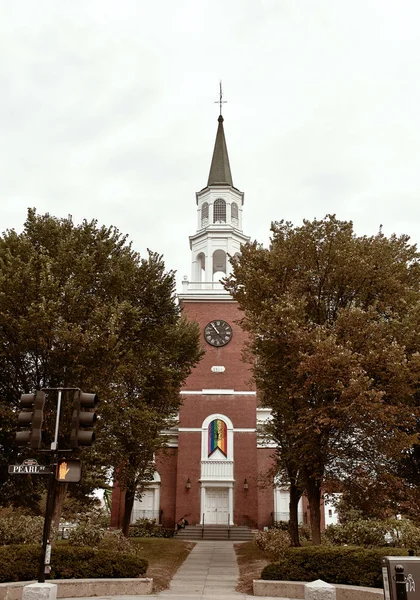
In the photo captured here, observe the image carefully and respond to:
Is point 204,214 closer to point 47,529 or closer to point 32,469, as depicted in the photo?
point 32,469

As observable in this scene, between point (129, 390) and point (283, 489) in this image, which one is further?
point (283, 489)

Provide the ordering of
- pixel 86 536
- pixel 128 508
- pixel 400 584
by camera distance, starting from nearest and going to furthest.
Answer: pixel 400 584 < pixel 86 536 < pixel 128 508

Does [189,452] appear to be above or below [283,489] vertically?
above

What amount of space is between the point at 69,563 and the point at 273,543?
10887mm

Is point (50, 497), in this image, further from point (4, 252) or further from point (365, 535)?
point (365, 535)

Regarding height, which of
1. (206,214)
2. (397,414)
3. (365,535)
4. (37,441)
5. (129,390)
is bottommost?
(365,535)

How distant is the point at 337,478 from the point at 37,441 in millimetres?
10794

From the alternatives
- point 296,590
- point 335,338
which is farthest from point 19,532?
point 335,338

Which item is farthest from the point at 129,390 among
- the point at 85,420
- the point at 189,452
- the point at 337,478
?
the point at 189,452

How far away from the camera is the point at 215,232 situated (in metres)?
42.2

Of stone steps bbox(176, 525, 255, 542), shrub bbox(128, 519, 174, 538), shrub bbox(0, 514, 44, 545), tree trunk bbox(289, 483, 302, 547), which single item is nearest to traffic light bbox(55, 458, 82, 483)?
shrub bbox(0, 514, 44, 545)

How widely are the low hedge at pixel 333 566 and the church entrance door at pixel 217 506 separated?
76.2 feet

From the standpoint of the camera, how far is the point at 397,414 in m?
16.4

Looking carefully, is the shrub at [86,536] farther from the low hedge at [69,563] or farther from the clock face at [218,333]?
the clock face at [218,333]
